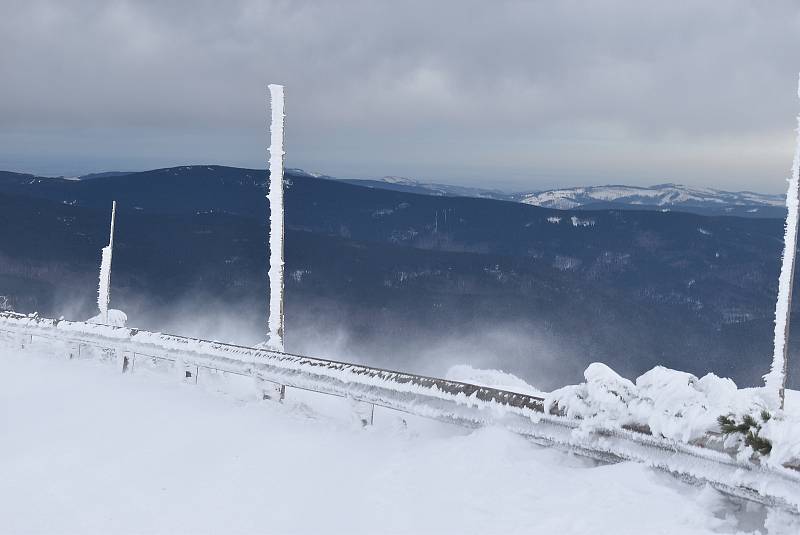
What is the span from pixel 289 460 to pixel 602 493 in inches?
118

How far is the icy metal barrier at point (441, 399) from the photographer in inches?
182

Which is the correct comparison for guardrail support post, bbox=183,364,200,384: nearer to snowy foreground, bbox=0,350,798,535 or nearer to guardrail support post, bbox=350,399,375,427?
snowy foreground, bbox=0,350,798,535

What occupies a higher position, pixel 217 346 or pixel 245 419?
pixel 217 346

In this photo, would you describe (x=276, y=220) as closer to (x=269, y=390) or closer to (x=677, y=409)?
(x=269, y=390)

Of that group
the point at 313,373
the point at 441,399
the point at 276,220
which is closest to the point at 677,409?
the point at 441,399

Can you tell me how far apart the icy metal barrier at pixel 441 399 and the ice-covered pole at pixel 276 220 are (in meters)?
0.83

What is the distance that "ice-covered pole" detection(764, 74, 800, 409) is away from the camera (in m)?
7.70

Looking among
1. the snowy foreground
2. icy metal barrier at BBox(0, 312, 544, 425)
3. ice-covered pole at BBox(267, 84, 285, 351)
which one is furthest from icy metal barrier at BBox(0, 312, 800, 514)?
ice-covered pole at BBox(267, 84, 285, 351)

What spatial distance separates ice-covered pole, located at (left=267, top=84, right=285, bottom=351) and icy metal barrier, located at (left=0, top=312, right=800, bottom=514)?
83 cm

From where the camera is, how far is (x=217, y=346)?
876 centimetres

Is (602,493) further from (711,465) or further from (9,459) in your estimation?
(9,459)

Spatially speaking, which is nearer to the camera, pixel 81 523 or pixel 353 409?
pixel 81 523

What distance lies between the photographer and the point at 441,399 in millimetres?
6523

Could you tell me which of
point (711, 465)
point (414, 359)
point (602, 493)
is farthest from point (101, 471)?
point (414, 359)
